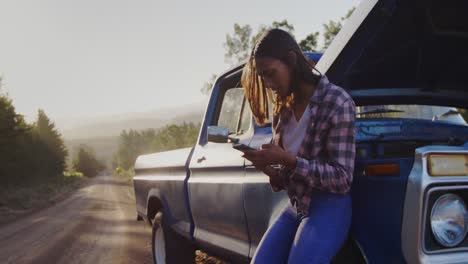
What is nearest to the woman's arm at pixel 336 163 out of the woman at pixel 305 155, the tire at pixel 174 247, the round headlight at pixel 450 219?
the woman at pixel 305 155

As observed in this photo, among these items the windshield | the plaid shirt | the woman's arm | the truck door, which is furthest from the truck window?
the woman's arm

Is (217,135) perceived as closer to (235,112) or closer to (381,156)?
(235,112)

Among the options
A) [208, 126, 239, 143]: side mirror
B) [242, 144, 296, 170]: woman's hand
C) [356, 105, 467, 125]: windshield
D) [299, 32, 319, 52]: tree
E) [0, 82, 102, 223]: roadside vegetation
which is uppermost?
[299, 32, 319, 52]: tree

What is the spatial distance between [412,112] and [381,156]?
0.86 m

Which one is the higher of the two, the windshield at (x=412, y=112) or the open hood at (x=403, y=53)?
the open hood at (x=403, y=53)

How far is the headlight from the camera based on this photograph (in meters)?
1.87

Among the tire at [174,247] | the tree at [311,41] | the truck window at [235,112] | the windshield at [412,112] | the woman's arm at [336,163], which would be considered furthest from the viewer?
the tree at [311,41]

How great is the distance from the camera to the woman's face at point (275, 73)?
2230 millimetres

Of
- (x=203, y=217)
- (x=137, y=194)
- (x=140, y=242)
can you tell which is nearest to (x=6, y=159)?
(x=140, y=242)

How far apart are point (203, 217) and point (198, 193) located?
213mm

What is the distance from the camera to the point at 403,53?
267 cm

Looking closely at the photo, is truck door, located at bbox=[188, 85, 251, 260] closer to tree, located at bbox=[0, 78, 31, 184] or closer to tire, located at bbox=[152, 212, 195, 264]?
tire, located at bbox=[152, 212, 195, 264]

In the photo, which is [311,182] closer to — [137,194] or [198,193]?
[198,193]

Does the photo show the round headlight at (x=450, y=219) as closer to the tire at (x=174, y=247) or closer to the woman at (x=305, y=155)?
the woman at (x=305, y=155)
